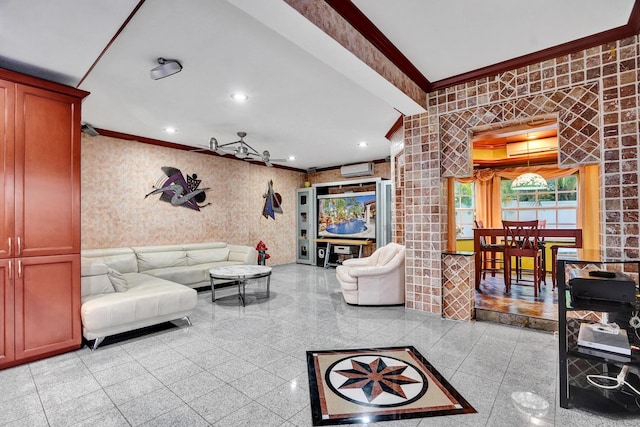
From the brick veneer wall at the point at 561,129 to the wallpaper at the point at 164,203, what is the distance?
4198 millimetres

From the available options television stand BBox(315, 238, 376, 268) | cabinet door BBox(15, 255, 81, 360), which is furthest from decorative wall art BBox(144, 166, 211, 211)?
television stand BBox(315, 238, 376, 268)

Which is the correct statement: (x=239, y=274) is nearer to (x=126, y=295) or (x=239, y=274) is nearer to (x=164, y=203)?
(x=126, y=295)

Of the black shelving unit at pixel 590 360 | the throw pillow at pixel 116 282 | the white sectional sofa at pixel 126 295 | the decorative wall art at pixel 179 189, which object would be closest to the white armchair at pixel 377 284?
the white sectional sofa at pixel 126 295

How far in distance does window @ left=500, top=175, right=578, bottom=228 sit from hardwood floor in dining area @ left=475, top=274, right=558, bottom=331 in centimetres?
194

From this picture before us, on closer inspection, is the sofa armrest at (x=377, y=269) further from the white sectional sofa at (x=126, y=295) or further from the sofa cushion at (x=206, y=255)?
the sofa cushion at (x=206, y=255)

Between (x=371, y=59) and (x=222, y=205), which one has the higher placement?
(x=371, y=59)

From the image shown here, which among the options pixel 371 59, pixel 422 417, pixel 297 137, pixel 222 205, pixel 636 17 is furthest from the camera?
pixel 222 205

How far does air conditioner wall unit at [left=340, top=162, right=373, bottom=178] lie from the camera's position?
23.6 feet

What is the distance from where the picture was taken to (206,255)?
5.80 metres

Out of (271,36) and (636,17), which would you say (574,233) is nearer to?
(636,17)

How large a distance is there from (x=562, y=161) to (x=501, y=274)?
12.5 ft

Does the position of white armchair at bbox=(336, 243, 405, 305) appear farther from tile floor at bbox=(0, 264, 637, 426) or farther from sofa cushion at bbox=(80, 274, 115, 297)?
sofa cushion at bbox=(80, 274, 115, 297)

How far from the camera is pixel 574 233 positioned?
4.01 m

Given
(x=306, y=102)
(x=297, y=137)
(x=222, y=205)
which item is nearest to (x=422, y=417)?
(x=306, y=102)
